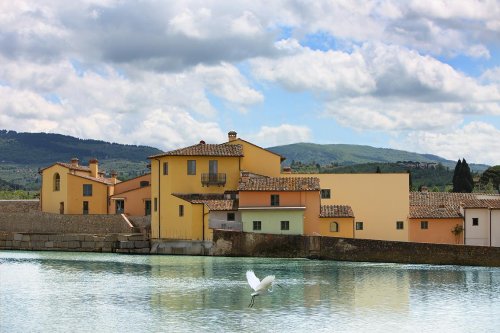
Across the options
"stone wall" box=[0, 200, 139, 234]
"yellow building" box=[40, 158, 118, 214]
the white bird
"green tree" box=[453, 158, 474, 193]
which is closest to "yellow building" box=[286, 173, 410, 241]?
"stone wall" box=[0, 200, 139, 234]

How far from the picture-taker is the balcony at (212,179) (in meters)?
61.0

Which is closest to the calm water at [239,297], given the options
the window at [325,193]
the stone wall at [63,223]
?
the stone wall at [63,223]

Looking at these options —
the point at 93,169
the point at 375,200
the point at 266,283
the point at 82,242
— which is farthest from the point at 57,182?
the point at 266,283

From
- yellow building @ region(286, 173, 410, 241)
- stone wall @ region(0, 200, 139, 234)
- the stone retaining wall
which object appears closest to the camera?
the stone retaining wall

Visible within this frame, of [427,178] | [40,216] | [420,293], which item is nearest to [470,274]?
[420,293]

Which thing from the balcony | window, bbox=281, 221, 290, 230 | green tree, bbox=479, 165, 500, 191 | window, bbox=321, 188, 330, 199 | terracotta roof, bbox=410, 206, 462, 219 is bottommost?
window, bbox=281, 221, 290, 230

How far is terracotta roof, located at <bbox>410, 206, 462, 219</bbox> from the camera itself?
61.8 metres

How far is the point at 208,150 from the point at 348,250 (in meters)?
14.4

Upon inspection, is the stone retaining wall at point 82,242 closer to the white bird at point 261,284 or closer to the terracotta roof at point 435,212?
the terracotta roof at point 435,212

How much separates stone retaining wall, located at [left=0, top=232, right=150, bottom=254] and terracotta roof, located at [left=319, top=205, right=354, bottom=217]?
483 inches

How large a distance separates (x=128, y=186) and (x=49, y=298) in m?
37.2

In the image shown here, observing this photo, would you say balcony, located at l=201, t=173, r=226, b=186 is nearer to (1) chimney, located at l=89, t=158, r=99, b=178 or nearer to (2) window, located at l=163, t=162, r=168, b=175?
(2) window, located at l=163, t=162, r=168, b=175

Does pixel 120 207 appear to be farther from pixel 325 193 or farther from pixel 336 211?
pixel 336 211

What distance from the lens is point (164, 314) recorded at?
3027cm
